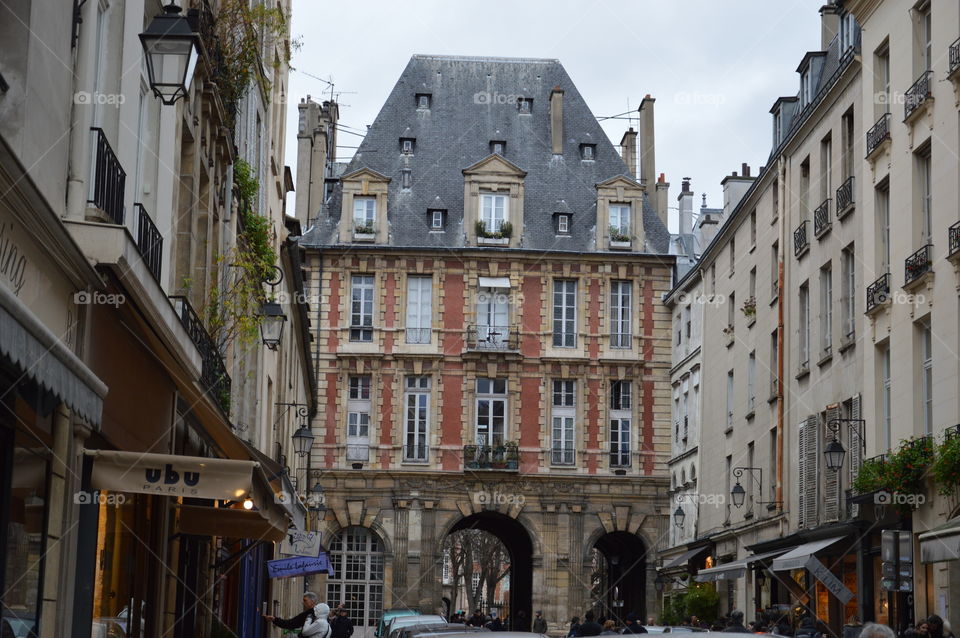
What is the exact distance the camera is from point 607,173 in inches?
2026

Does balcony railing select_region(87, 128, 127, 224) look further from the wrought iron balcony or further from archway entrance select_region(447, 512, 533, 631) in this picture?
archway entrance select_region(447, 512, 533, 631)

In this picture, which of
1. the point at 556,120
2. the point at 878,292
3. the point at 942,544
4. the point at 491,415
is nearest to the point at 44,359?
the point at 942,544

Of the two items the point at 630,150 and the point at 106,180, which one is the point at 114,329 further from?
the point at 630,150

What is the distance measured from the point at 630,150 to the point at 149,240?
1671 inches

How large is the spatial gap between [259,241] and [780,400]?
13.3 m

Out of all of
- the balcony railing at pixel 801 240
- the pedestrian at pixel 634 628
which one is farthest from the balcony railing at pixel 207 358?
the balcony railing at pixel 801 240

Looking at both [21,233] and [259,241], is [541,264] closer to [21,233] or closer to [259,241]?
[259,241]

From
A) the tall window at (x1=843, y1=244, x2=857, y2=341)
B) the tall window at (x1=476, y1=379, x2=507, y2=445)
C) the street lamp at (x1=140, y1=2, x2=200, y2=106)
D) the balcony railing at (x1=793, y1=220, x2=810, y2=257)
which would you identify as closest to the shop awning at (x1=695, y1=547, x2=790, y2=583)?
the tall window at (x1=843, y1=244, x2=857, y2=341)

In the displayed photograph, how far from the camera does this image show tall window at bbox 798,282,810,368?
1105 inches

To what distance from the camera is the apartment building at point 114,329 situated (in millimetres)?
7621

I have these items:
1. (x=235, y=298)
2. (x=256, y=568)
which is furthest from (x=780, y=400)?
(x=235, y=298)

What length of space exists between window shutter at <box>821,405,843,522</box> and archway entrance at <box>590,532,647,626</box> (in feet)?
72.7

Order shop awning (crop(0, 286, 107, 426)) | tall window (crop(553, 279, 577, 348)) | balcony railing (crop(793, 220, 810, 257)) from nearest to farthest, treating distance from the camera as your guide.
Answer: shop awning (crop(0, 286, 107, 426)) < balcony railing (crop(793, 220, 810, 257)) < tall window (crop(553, 279, 577, 348))

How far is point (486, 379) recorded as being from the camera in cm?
4731
